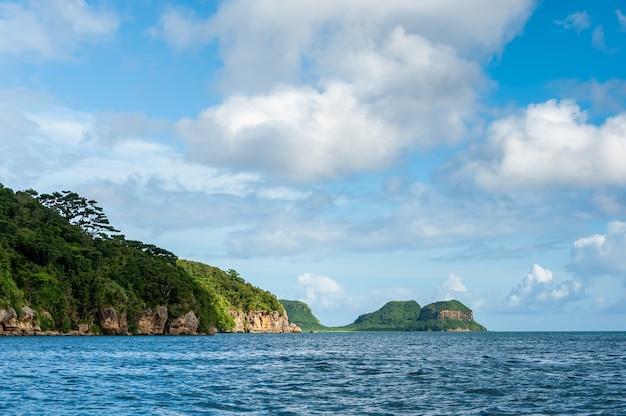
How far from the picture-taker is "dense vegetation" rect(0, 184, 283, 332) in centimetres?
13938

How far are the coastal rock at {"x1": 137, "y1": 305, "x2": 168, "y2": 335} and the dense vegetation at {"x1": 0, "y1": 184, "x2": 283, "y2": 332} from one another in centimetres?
255

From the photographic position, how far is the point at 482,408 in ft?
113

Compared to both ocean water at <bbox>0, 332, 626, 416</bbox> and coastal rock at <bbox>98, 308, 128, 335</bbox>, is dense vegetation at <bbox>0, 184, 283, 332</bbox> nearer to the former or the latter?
coastal rock at <bbox>98, 308, 128, 335</bbox>

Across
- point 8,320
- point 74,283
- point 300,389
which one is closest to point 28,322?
point 8,320

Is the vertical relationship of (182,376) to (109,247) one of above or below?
below

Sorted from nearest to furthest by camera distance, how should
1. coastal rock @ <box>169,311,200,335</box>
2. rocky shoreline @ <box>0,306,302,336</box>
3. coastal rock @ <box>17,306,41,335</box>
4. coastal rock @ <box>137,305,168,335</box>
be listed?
rocky shoreline @ <box>0,306,302,336</box> → coastal rock @ <box>17,306,41,335</box> → coastal rock @ <box>137,305,168,335</box> → coastal rock @ <box>169,311,200,335</box>

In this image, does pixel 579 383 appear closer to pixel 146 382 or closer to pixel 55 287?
pixel 146 382

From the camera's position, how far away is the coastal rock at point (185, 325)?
605ft

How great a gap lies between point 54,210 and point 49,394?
538 ft

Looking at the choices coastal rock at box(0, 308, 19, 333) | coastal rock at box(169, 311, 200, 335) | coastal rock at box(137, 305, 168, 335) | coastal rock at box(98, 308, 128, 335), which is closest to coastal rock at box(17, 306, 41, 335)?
coastal rock at box(0, 308, 19, 333)

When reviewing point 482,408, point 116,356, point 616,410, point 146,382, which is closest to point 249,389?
point 146,382

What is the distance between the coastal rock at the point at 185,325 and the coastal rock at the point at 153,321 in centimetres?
496

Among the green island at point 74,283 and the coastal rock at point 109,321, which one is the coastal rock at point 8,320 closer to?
the green island at point 74,283

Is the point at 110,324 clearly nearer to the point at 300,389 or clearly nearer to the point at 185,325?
the point at 185,325
